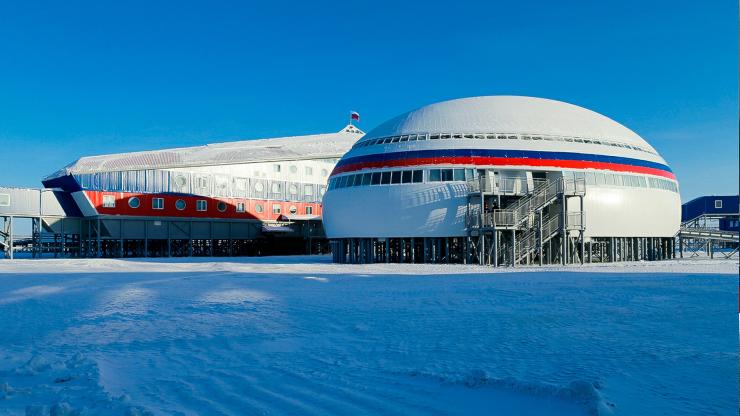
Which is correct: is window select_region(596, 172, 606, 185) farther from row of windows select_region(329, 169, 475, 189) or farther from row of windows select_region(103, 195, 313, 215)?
row of windows select_region(103, 195, 313, 215)

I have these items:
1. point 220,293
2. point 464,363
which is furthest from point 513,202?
point 464,363

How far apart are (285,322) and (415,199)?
74.8ft

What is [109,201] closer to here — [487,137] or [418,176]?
[418,176]

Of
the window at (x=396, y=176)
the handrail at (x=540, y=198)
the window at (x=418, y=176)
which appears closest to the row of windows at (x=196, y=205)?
the window at (x=396, y=176)

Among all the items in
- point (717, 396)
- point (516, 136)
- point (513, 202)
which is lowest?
point (717, 396)

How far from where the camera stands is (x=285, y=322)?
1223 cm

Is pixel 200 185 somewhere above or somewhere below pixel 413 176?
above

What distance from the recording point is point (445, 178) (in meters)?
34.7

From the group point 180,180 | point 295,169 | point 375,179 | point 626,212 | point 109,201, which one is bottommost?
point 626,212

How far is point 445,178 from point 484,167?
8.18 ft

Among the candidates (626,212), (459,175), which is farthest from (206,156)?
(626,212)

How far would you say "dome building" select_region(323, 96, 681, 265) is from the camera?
34.1m

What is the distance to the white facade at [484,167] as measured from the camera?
113ft

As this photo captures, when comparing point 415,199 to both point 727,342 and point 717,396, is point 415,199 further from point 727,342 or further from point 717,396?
point 717,396
